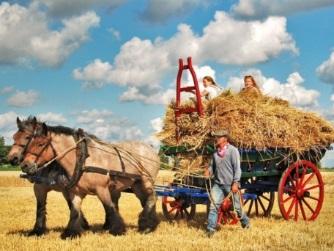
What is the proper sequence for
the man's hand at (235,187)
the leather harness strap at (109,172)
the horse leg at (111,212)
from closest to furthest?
the leather harness strap at (109,172) → the horse leg at (111,212) → the man's hand at (235,187)

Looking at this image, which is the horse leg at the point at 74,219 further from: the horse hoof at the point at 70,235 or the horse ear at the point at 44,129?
the horse ear at the point at 44,129

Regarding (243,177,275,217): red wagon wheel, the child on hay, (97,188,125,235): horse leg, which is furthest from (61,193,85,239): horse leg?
the child on hay

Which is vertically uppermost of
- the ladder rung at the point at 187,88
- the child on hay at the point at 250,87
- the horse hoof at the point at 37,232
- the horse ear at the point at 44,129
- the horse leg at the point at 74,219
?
the child on hay at the point at 250,87

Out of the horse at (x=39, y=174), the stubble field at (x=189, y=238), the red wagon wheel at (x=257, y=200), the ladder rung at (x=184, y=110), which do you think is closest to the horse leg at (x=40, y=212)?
the horse at (x=39, y=174)

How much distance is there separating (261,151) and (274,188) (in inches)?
53.3

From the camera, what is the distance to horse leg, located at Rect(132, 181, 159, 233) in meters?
9.83

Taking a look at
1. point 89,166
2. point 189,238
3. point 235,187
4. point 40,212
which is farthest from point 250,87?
point 40,212

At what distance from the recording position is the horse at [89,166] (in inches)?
342

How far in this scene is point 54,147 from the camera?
8781 millimetres

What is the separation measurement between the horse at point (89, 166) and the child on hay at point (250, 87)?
8.64 ft

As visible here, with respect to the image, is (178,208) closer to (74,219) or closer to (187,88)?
(187,88)

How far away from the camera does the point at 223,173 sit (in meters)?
9.38

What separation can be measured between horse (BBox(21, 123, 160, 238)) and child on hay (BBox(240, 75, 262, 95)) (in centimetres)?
263

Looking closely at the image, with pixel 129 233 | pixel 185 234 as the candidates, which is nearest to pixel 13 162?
pixel 129 233
